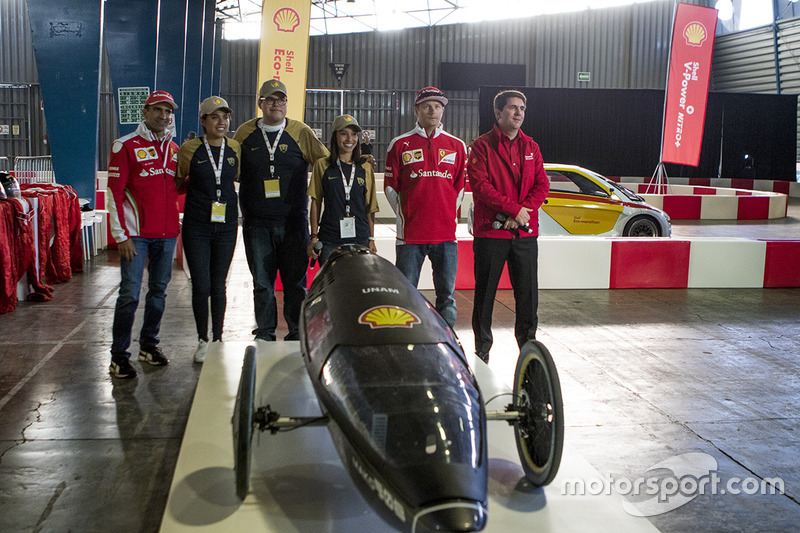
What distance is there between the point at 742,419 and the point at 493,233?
1831mm

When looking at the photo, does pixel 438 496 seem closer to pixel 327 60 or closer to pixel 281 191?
pixel 281 191

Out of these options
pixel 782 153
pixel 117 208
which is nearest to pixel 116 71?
pixel 117 208

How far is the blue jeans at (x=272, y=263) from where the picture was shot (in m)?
4.97

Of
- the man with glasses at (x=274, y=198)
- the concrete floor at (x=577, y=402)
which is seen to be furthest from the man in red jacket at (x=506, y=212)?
the man with glasses at (x=274, y=198)

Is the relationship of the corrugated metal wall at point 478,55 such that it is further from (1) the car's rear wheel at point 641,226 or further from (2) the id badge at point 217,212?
(2) the id badge at point 217,212

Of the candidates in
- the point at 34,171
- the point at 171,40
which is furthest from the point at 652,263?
the point at 34,171

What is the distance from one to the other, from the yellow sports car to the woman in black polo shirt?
636 cm

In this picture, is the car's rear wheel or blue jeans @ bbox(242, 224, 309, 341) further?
the car's rear wheel

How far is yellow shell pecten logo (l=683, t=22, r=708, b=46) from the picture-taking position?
15078mm

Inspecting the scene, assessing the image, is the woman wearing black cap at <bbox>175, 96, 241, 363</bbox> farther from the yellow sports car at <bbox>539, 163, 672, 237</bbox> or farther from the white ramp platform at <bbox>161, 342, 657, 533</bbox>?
the yellow sports car at <bbox>539, 163, 672, 237</bbox>

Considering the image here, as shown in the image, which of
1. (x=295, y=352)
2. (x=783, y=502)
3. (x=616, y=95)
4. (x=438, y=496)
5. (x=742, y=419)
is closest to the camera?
(x=438, y=496)

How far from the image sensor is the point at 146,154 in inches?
185

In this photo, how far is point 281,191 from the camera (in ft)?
16.1

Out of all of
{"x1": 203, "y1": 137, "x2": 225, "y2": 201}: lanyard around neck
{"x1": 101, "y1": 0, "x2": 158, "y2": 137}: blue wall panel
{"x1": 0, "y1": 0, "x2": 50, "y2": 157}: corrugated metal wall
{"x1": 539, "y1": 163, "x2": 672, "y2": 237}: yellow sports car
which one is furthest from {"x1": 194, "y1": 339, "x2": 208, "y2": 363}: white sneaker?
{"x1": 0, "y1": 0, "x2": 50, "y2": 157}: corrugated metal wall
